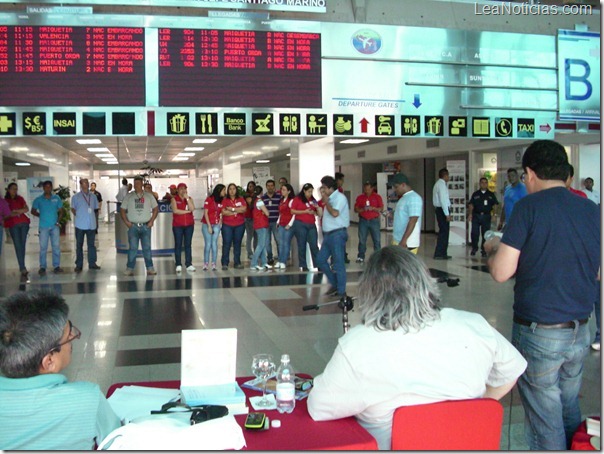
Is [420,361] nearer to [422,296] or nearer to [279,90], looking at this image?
[422,296]

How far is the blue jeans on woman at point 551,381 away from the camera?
290cm

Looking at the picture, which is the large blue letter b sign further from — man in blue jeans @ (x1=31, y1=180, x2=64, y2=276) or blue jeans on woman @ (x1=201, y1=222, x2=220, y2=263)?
man in blue jeans @ (x1=31, y1=180, x2=64, y2=276)

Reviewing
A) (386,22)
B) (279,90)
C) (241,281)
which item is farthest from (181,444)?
(386,22)

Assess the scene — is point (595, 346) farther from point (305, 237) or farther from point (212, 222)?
point (212, 222)

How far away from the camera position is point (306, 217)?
11125 millimetres

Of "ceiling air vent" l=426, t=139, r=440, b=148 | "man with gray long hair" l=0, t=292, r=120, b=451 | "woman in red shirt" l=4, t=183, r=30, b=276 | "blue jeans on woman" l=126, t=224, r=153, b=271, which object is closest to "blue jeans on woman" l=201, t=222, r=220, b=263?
"blue jeans on woman" l=126, t=224, r=153, b=271

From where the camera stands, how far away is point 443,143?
1689 cm

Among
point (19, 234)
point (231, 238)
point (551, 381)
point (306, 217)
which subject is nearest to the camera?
point (551, 381)

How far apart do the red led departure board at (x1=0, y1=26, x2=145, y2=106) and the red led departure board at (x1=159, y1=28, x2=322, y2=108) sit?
0.40 m

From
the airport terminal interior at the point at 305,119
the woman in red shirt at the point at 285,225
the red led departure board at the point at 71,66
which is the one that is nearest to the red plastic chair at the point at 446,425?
the airport terminal interior at the point at 305,119

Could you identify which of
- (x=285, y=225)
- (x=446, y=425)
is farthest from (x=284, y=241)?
(x=446, y=425)

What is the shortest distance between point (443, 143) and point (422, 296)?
1519cm

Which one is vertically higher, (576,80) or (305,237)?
(576,80)

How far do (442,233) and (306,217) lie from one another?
3275 mm
